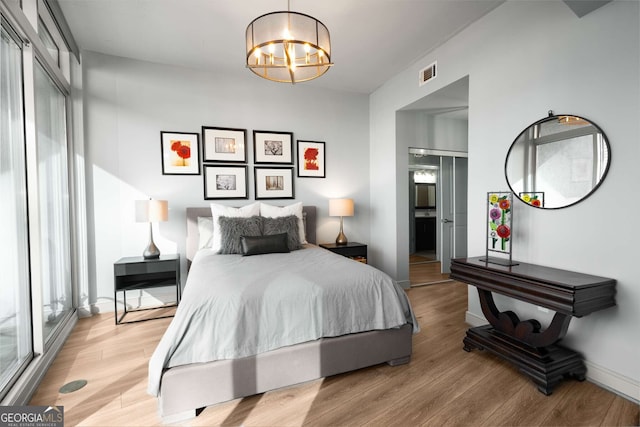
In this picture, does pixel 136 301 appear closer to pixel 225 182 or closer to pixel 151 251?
pixel 151 251

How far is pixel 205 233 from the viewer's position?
11.6 ft

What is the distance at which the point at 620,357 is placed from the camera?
197 centimetres

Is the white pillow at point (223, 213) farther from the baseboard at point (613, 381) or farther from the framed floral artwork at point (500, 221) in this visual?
the baseboard at point (613, 381)

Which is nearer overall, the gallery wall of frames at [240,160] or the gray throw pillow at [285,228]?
the gray throw pillow at [285,228]

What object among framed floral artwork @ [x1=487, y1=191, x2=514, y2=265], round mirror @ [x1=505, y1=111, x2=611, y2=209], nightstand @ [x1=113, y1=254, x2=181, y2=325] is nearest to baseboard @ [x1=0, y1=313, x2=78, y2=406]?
nightstand @ [x1=113, y1=254, x2=181, y2=325]

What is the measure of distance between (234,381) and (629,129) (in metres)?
2.91

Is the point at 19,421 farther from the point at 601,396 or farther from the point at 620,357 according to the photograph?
the point at 620,357

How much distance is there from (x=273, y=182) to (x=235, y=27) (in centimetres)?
190

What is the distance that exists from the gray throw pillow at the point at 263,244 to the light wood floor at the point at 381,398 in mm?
1228

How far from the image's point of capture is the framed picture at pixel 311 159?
4406 millimetres

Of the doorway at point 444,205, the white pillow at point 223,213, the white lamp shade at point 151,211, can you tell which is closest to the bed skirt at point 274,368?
the white pillow at point 223,213

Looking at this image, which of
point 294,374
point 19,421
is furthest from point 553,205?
point 19,421

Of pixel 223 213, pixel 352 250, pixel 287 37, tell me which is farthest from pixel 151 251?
pixel 287 37

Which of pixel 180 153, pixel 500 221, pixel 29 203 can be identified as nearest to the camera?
pixel 29 203
